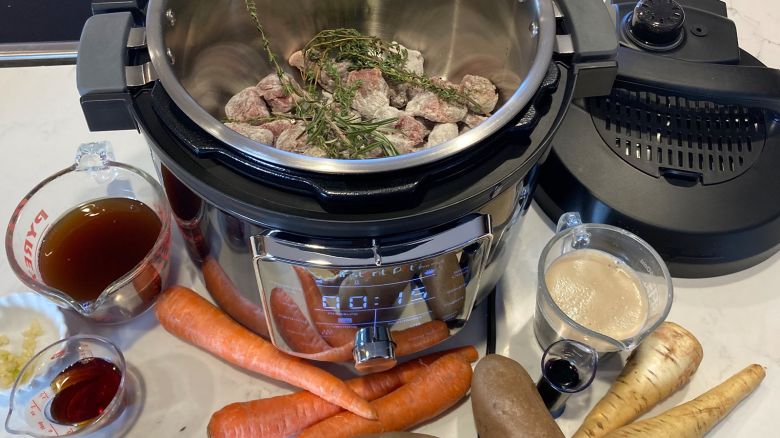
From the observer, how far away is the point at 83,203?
982 millimetres

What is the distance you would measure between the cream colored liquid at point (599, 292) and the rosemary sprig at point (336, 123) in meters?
0.35

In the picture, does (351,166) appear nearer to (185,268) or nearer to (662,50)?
(185,268)

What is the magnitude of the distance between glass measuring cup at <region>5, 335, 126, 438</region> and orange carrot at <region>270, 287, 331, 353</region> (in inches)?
9.5

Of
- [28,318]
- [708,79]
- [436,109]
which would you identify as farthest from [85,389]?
[708,79]

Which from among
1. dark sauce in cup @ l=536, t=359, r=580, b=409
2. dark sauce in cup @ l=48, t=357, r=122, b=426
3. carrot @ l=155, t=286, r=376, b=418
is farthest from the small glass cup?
dark sauce in cup @ l=48, t=357, r=122, b=426

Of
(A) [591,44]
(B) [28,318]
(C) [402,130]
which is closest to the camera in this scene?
(A) [591,44]

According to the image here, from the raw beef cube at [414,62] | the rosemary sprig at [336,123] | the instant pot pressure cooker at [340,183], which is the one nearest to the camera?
the instant pot pressure cooker at [340,183]

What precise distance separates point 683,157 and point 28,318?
1.06m

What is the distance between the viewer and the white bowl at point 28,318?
936 mm

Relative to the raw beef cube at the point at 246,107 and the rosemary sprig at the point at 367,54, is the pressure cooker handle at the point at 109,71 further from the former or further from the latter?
the rosemary sprig at the point at 367,54

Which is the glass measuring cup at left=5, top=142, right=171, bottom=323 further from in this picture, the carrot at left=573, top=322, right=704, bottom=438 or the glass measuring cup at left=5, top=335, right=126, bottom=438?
the carrot at left=573, top=322, right=704, bottom=438

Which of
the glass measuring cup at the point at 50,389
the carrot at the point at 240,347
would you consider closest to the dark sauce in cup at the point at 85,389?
the glass measuring cup at the point at 50,389

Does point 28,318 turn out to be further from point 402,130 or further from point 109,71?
point 402,130

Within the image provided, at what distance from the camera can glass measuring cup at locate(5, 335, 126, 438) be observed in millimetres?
817
